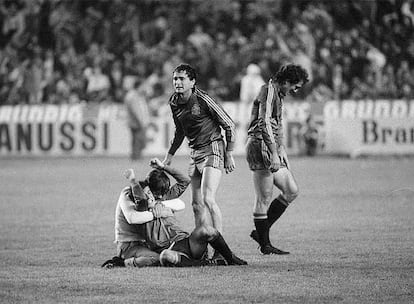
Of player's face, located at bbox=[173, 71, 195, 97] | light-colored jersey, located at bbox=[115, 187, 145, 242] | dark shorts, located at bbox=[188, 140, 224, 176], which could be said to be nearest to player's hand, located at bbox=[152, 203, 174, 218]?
light-colored jersey, located at bbox=[115, 187, 145, 242]

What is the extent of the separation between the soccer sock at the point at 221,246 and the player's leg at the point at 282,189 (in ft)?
5.27

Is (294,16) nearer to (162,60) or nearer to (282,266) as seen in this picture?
(162,60)

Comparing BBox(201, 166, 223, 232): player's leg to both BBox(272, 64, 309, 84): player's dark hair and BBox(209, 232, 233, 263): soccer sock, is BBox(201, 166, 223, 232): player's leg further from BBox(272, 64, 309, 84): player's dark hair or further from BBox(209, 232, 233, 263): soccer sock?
BBox(272, 64, 309, 84): player's dark hair

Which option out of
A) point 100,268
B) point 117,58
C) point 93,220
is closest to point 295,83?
point 100,268

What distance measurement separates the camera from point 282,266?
10.1 meters

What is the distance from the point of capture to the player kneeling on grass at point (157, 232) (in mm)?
9883

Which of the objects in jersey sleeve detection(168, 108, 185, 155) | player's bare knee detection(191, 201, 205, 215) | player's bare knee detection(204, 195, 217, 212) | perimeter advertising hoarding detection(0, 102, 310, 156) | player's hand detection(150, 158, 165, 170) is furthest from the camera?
perimeter advertising hoarding detection(0, 102, 310, 156)

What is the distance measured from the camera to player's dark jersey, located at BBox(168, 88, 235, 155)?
10477 mm

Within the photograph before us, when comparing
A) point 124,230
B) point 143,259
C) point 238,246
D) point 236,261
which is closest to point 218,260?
point 236,261

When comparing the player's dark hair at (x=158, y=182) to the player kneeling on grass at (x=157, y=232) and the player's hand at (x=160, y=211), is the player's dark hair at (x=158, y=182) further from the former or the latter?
the player's hand at (x=160, y=211)

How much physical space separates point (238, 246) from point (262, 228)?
0.76 metres

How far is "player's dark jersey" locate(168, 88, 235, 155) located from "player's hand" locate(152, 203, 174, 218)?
848 mm

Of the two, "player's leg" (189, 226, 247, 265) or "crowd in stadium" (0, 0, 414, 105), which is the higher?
"crowd in stadium" (0, 0, 414, 105)

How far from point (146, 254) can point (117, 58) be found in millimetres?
21408
